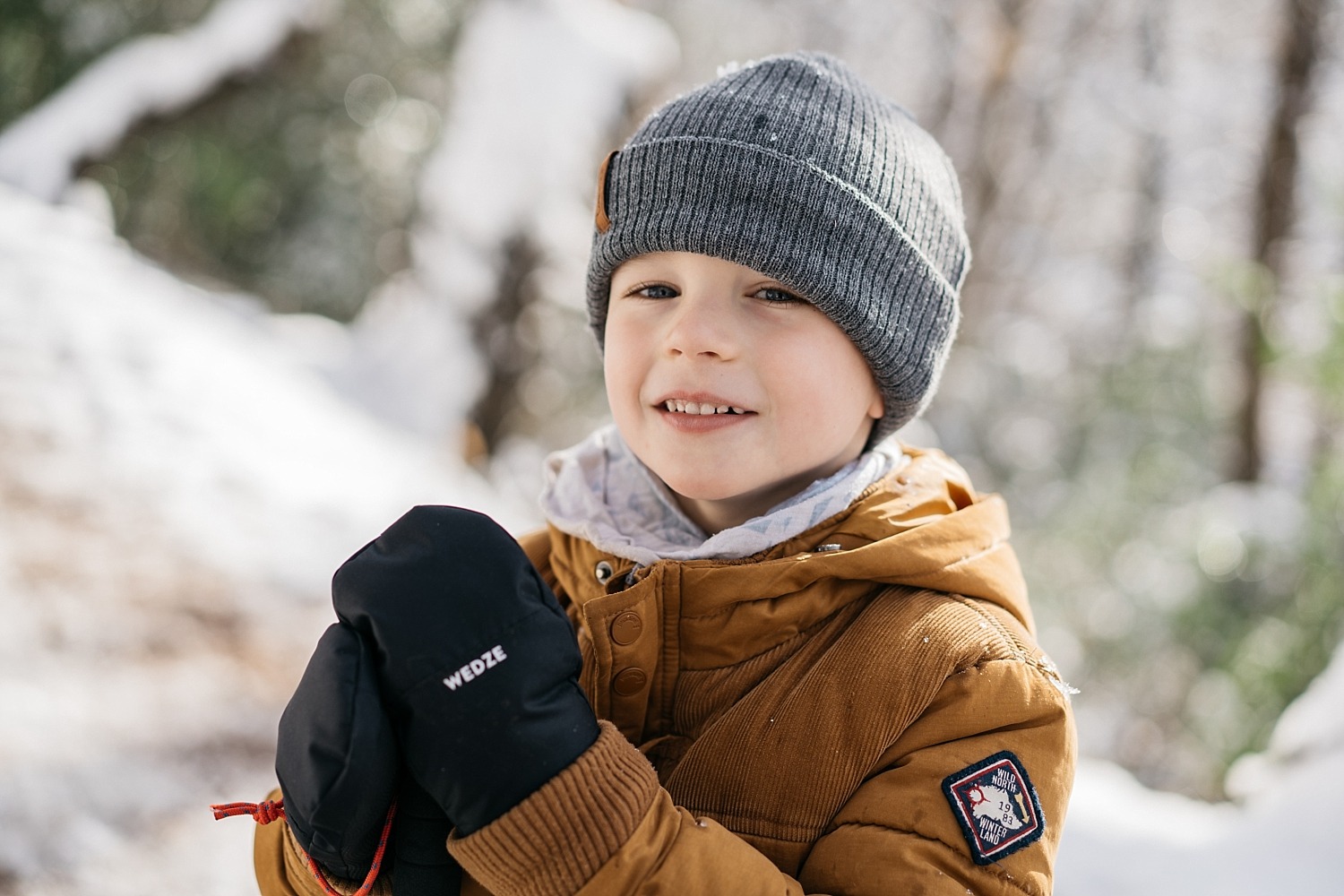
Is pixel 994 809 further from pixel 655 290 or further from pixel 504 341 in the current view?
pixel 504 341

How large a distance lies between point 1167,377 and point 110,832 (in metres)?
7.91

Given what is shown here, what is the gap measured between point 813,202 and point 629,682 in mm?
696

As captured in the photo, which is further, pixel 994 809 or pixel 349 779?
pixel 994 809

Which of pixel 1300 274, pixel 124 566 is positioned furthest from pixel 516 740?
pixel 1300 274

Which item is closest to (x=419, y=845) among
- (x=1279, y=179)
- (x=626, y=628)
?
(x=626, y=628)

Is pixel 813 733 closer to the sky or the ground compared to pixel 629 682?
closer to the ground

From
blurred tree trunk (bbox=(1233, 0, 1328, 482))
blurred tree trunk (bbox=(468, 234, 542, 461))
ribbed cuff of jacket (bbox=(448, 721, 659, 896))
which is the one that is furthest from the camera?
blurred tree trunk (bbox=(1233, 0, 1328, 482))

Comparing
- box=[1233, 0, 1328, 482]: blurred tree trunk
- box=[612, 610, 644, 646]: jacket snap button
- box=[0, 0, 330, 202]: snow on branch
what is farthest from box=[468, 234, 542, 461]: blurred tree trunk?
box=[612, 610, 644, 646]: jacket snap button

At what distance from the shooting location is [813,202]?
135 cm

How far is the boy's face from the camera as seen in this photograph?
51.3 inches

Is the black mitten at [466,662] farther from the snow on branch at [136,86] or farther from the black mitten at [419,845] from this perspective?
the snow on branch at [136,86]

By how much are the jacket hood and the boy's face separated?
0.10 m

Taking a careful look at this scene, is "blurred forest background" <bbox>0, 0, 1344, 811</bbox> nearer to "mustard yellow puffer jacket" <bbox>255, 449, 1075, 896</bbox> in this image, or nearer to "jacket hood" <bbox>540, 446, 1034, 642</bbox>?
"jacket hood" <bbox>540, 446, 1034, 642</bbox>

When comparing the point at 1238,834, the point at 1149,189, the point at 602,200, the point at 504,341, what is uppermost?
the point at 1149,189
